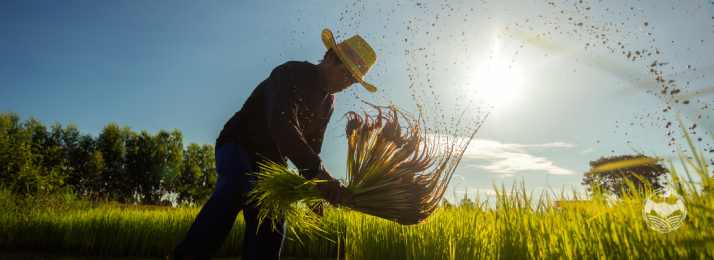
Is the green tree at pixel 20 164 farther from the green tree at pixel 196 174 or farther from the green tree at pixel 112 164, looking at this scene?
the green tree at pixel 196 174

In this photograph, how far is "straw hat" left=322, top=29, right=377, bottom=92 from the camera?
82.8 inches

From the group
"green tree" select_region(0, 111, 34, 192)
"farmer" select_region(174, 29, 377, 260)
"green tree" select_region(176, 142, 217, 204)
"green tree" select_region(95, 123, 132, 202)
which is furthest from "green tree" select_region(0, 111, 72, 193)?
"farmer" select_region(174, 29, 377, 260)

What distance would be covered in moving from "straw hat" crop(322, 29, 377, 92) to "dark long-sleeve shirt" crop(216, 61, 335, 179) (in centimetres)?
29

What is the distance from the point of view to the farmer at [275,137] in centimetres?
173

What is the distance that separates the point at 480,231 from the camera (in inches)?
81.3

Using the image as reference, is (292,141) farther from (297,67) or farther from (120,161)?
(120,161)

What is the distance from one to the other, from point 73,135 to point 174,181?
9.92m

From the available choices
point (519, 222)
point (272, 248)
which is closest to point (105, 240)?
point (272, 248)

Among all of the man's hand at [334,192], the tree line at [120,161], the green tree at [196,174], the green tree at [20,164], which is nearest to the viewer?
the man's hand at [334,192]

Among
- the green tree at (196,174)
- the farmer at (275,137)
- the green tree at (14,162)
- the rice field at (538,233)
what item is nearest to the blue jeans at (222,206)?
the farmer at (275,137)

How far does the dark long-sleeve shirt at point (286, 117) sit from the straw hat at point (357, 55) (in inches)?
11.4

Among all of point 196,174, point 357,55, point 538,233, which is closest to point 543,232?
point 538,233

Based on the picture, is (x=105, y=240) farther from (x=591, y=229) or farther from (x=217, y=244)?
(x=591, y=229)

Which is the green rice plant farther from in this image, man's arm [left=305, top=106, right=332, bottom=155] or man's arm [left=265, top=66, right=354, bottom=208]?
man's arm [left=305, top=106, right=332, bottom=155]
